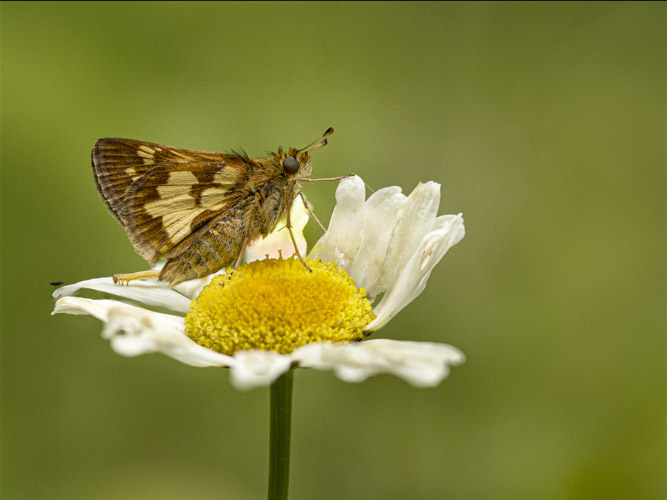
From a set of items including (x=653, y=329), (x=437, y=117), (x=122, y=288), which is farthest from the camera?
(x=437, y=117)

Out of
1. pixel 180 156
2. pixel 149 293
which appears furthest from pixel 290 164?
pixel 149 293

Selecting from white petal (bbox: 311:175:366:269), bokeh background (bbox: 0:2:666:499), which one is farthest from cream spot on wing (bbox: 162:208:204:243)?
bokeh background (bbox: 0:2:666:499)

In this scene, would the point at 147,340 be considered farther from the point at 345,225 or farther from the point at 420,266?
the point at 345,225

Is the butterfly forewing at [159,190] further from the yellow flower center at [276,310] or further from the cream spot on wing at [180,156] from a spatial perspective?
the yellow flower center at [276,310]

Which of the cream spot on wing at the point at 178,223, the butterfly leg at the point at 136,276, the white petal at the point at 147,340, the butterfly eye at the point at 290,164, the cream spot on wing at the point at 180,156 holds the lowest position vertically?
the white petal at the point at 147,340

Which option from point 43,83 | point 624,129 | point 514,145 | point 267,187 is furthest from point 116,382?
point 624,129

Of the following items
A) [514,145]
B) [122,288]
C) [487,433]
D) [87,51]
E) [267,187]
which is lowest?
[487,433]

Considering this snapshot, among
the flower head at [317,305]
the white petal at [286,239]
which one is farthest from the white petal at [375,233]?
the white petal at [286,239]

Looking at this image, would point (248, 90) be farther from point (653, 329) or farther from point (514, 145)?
point (653, 329)
